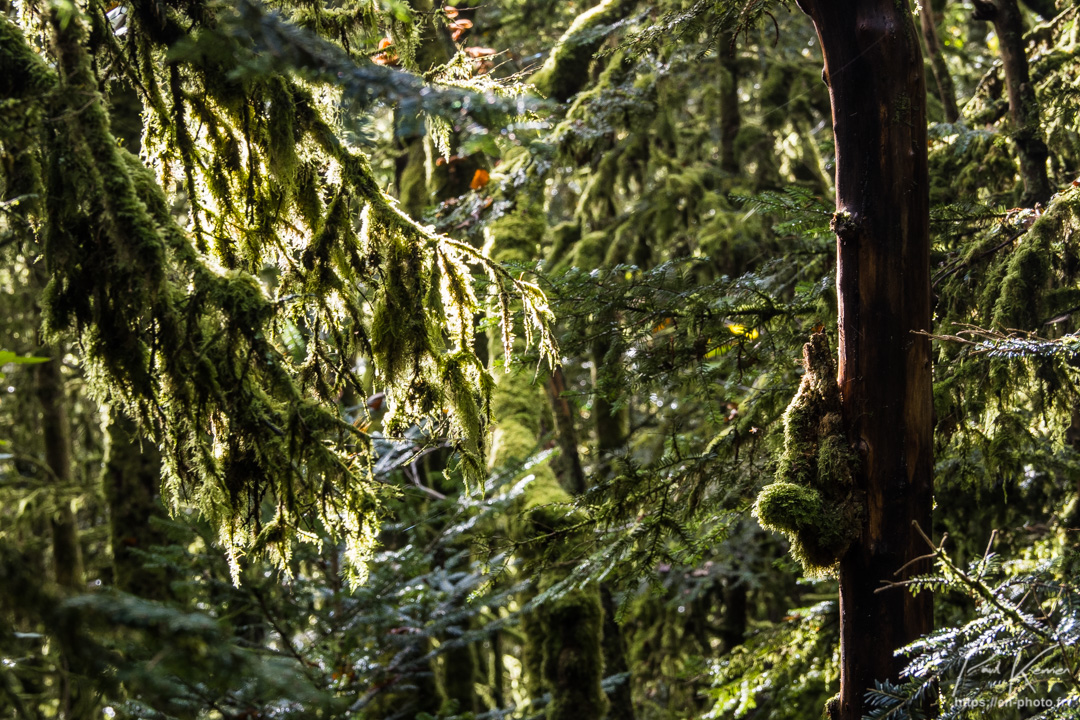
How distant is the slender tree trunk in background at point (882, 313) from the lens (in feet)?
8.88

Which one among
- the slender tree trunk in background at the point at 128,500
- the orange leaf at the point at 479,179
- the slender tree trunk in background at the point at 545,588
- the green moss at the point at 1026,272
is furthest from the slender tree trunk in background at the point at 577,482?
the green moss at the point at 1026,272

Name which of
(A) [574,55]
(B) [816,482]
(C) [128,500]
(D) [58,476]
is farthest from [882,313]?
(D) [58,476]

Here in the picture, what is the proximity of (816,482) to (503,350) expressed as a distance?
1.53 metres

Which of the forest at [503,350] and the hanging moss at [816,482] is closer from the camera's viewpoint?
the forest at [503,350]

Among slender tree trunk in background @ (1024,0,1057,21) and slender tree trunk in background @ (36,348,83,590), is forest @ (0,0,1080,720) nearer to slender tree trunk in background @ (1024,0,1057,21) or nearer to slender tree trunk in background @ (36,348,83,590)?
slender tree trunk in background @ (1024,0,1057,21)

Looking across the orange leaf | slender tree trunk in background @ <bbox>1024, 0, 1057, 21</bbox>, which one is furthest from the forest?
the orange leaf

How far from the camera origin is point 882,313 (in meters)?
Result: 2.77

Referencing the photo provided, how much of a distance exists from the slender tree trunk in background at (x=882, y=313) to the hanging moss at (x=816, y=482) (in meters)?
0.06

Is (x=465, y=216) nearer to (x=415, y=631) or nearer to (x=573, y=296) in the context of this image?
(x=573, y=296)

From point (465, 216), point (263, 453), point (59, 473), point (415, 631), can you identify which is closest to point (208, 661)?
point (263, 453)

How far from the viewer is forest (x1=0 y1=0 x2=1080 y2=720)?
81.5 inches

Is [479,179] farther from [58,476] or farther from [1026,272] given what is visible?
[58,476]

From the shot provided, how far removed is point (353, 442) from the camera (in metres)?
2.42

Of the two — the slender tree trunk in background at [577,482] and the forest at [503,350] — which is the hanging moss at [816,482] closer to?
the forest at [503,350]
